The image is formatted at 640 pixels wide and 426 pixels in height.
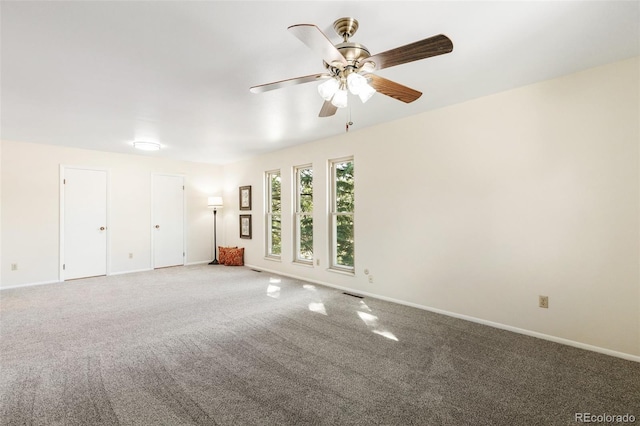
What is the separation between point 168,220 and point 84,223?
148 cm

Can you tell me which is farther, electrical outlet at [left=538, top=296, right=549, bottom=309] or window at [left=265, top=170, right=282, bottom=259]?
window at [left=265, top=170, right=282, bottom=259]

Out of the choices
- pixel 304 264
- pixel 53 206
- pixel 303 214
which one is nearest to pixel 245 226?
pixel 303 214

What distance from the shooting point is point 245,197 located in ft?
21.7

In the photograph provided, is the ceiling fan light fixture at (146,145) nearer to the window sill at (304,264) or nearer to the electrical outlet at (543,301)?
the window sill at (304,264)

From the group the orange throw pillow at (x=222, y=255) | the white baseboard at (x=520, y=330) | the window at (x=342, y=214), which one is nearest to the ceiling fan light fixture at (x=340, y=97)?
the window at (x=342, y=214)

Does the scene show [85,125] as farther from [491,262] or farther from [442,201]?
[491,262]

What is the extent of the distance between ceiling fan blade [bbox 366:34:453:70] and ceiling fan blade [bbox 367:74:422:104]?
17 cm

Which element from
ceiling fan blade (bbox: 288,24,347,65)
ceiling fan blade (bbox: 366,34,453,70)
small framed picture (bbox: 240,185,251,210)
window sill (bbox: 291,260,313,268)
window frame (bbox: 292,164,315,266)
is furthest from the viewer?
small framed picture (bbox: 240,185,251,210)

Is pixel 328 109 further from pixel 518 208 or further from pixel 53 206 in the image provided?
pixel 53 206

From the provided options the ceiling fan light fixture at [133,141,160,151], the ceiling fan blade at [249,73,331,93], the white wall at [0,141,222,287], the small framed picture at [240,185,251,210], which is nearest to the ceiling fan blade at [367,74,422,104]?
the ceiling fan blade at [249,73,331,93]

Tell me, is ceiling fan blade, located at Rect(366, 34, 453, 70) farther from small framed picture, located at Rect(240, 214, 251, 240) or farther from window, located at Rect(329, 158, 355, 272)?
small framed picture, located at Rect(240, 214, 251, 240)

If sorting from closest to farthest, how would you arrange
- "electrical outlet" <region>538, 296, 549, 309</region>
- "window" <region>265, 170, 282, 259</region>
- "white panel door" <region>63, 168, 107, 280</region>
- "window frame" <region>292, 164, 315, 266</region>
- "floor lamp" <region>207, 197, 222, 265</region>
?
"electrical outlet" <region>538, 296, 549, 309</region>, "white panel door" <region>63, 168, 107, 280</region>, "window frame" <region>292, 164, 315, 266</region>, "window" <region>265, 170, 282, 259</region>, "floor lamp" <region>207, 197, 222, 265</region>

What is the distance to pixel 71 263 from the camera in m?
5.33

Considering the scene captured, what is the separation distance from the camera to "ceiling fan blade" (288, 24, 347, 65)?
4.36 ft
